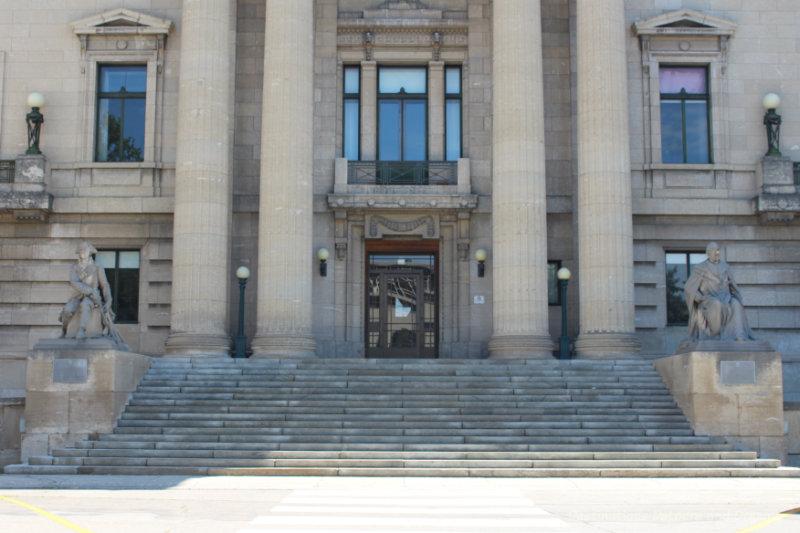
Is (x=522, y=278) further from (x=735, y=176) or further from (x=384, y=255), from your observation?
(x=735, y=176)

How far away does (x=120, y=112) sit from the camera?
31.0 metres

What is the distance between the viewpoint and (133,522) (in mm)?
12578

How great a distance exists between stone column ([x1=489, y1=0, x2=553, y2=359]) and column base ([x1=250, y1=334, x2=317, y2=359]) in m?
5.23

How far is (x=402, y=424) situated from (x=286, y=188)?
846 centimetres

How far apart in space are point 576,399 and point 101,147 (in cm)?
1755

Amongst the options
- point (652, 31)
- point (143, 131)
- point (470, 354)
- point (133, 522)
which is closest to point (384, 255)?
point (470, 354)

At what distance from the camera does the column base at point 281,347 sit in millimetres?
25703

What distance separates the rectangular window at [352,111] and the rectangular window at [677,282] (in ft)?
35.1

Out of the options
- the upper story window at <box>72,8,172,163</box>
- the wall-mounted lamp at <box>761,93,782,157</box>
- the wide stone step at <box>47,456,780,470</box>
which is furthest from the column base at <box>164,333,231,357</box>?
the wall-mounted lamp at <box>761,93,782,157</box>

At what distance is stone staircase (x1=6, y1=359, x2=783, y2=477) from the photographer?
1920cm

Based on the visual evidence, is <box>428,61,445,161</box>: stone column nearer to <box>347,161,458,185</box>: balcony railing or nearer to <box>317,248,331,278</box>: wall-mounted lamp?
<box>347,161,458,185</box>: balcony railing

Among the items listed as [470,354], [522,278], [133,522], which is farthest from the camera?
[470,354]

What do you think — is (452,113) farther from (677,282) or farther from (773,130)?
(773,130)

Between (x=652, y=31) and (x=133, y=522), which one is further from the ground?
(x=652, y=31)
